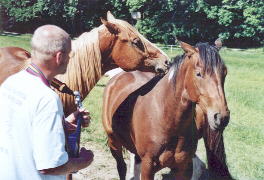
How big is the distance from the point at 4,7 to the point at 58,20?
20.0ft

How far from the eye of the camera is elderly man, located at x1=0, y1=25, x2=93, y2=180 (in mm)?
1917

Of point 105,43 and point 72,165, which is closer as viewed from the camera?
point 72,165

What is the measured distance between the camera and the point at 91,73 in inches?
148

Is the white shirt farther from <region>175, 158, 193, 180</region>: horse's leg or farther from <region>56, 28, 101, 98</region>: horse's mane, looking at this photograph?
<region>175, 158, 193, 180</region>: horse's leg

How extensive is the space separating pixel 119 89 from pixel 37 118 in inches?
121

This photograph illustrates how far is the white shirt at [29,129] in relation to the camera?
6.28ft

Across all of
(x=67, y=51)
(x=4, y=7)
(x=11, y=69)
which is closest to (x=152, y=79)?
(x=11, y=69)

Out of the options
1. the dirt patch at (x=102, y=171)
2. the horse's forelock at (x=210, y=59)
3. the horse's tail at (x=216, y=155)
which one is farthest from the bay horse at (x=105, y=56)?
the dirt patch at (x=102, y=171)

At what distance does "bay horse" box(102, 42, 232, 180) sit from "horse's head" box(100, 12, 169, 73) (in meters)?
0.19

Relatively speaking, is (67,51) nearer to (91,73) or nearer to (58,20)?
(91,73)

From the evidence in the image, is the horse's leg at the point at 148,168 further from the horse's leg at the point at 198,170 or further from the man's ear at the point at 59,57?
the man's ear at the point at 59,57

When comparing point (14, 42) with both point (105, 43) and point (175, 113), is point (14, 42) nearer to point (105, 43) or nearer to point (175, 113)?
point (105, 43)

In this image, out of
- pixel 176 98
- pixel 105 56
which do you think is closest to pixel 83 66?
pixel 105 56

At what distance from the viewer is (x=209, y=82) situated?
318cm
